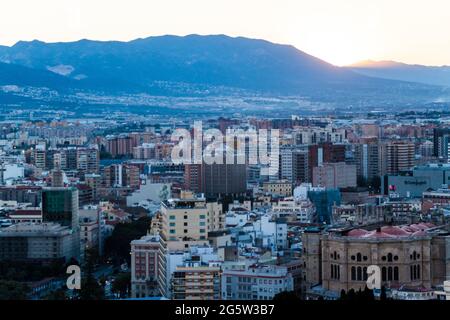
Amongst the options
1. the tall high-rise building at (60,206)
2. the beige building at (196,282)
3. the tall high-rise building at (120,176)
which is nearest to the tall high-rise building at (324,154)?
the tall high-rise building at (120,176)

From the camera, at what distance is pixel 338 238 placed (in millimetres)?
10805

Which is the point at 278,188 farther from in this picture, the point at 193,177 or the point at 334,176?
the point at 193,177

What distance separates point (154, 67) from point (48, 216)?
200 ft

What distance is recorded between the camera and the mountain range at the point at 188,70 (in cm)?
6912

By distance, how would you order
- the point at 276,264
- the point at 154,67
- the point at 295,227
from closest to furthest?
1. the point at 276,264
2. the point at 295,227
3. the point at 154,67

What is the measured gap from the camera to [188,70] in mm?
76500

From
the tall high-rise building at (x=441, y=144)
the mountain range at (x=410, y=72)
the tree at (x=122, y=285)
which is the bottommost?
the tree at (x=122, y=285)

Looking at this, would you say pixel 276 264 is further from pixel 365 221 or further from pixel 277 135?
pixel 277 135

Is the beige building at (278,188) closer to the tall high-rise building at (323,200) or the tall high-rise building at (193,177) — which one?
the tall high-rise building at (193,177)
